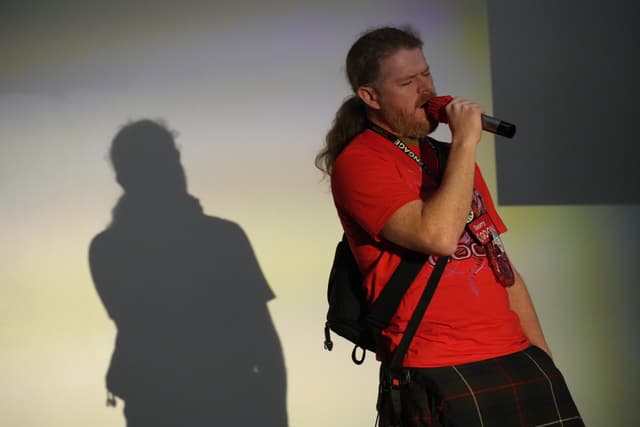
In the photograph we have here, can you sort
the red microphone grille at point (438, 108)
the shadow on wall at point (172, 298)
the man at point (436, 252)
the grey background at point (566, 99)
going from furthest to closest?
the grey background at point (566, 99) < the shadow on wall at point (172, 298) < the red microphone grille at point (438, 108) < the man at point (436, 252)

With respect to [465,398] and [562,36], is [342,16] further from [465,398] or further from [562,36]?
[465,398]

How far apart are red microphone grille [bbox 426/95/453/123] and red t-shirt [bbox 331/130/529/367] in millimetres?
101

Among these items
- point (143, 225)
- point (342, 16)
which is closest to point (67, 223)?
point (143, 225)

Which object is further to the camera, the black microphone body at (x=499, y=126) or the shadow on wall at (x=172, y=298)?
the shadow on wall at (x=172, y=298)

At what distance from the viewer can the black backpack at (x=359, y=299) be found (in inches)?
57.6

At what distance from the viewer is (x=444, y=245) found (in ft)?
4.53

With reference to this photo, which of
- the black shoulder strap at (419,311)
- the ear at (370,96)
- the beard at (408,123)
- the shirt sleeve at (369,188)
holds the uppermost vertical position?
the ear at (370,96)

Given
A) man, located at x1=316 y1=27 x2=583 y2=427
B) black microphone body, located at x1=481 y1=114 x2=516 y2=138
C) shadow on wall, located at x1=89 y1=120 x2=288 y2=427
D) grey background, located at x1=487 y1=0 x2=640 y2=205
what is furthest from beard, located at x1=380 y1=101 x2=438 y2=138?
grey background, located at x1=487 y1=0 x2=640 y2=205

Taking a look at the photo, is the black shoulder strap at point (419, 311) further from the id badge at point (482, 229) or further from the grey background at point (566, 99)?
the grey background at point (566, 99)

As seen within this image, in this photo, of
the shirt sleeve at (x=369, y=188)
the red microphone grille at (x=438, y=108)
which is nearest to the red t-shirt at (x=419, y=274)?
the shirt sleeve at (x=369, y=188)

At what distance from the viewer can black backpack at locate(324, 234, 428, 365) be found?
146 centimetres

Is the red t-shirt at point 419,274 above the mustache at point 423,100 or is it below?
below

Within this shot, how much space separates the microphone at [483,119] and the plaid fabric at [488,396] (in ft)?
1.44

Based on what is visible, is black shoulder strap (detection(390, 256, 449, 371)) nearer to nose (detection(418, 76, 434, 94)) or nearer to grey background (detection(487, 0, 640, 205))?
nose (detection(418, 76, 434, 94))
